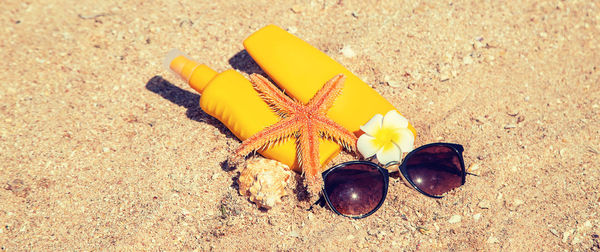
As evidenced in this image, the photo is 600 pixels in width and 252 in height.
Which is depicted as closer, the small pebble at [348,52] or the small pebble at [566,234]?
the small pebble at [566,234]

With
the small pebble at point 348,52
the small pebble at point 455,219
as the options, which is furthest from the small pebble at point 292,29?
the small pebble at point 455,219

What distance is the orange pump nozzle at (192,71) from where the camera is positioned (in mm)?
2625

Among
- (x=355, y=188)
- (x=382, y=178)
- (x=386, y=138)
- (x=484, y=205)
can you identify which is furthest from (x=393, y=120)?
(x=484, y=205)

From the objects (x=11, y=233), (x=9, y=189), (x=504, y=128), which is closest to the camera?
(x=11, y=233)

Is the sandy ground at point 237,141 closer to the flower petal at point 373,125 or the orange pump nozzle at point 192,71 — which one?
the orange pump nozzle at point 192,71

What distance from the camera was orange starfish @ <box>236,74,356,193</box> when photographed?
7.50 ft

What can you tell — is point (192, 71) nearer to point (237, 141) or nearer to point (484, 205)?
point (237, 141)

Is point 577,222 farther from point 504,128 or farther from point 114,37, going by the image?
point 114,37

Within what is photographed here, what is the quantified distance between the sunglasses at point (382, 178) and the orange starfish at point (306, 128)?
184 millimetres

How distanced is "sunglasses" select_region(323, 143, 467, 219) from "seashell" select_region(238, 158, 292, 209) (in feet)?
0.95

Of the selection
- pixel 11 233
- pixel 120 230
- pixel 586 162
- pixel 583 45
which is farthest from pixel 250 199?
pixel 583 45

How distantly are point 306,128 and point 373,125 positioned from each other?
427mm

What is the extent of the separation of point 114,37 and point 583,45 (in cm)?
407

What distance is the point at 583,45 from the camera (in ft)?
10.8
